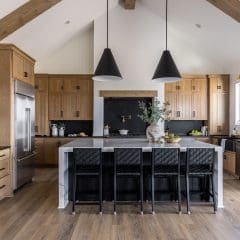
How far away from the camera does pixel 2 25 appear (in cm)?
512

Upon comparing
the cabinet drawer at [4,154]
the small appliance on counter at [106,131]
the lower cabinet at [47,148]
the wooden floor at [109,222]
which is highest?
the small appliance on counter at [106,131]

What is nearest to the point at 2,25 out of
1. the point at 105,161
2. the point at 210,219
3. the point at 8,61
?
the point at 8,61

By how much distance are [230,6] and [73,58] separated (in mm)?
4840

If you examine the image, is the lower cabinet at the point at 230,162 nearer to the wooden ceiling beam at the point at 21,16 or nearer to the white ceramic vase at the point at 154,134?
the white ceramic vase at the point at 154,134

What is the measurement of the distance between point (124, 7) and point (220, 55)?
2.88 m

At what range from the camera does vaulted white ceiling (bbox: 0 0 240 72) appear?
20.6ft

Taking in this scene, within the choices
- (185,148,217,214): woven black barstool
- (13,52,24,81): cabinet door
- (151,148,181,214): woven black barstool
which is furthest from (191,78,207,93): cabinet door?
(13,52,24,81): cabinet door

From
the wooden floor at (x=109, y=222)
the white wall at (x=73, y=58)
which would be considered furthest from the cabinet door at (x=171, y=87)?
the wooden floor at (x=109, y=222)

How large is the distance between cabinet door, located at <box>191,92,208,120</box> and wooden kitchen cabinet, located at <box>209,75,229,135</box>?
0.17 metres

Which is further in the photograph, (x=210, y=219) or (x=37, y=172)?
(x=37, y=172)

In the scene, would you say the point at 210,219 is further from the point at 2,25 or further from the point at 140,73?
the point at 140,73

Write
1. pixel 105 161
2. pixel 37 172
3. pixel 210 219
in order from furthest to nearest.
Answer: pixel 37 172
pixel 105 161
pixel 210 219

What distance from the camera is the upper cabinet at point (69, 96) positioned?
873 centimetres

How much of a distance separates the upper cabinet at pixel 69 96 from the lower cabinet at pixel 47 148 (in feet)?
2.07
